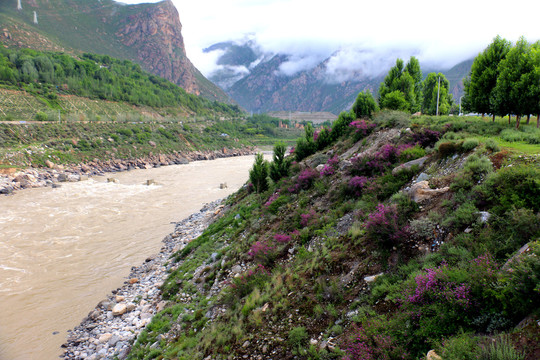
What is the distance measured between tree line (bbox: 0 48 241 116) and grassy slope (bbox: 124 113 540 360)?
3569 inches

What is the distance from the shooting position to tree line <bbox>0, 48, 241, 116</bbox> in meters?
78.4

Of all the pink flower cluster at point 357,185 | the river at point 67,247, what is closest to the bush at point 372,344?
the pink flower cluster at point 357,185

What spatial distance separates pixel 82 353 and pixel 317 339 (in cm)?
883

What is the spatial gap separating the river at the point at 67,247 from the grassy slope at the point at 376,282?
5.17 meters

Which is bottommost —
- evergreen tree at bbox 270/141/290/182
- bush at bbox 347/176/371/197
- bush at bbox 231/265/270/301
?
bush at bbox 231/265/270/301

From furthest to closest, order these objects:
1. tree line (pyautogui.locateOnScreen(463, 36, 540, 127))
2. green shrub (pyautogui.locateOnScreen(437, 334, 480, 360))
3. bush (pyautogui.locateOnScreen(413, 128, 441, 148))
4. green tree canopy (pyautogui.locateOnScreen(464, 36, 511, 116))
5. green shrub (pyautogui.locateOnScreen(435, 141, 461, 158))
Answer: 1. green tree canopy (pyautogui.locateOnScreen(464, 36, 511, 116))
2. tree line (pyautogui.locateOnScreen(463, 36, 540, 127))
3. bush (pyautogui.locateOnScreen(413, 128, 441, 148))
4. green shrub (pyautogui.locateOnScreen(435, 141, 461, 158))
5. green shrub (pyautogui.locateOnScreen(437, 334, 480, 360))

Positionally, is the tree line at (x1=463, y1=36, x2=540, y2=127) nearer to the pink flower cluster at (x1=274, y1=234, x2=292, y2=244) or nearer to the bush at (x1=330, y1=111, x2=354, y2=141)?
the bush at (x1=330, y1=111, x2=354, y2=141)

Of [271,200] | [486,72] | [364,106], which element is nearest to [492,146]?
[271,200]

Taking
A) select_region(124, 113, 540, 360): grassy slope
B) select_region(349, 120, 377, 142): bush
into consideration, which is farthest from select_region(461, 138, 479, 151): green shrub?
select_region(349, 120, 377, 142): bush

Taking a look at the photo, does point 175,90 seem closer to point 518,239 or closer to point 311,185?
point 311,185

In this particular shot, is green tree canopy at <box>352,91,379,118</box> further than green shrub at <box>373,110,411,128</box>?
Yes

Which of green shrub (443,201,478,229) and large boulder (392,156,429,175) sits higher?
large boulder (392,156,429,175)

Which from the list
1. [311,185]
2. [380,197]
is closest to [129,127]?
[311,185]

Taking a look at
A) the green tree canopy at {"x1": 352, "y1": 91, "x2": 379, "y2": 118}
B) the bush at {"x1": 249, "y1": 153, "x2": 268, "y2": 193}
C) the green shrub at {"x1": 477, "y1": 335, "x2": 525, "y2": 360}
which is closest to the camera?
the green shrub at {"x1": 477, "y1": 335, "x2": 525, "y2": 360}
